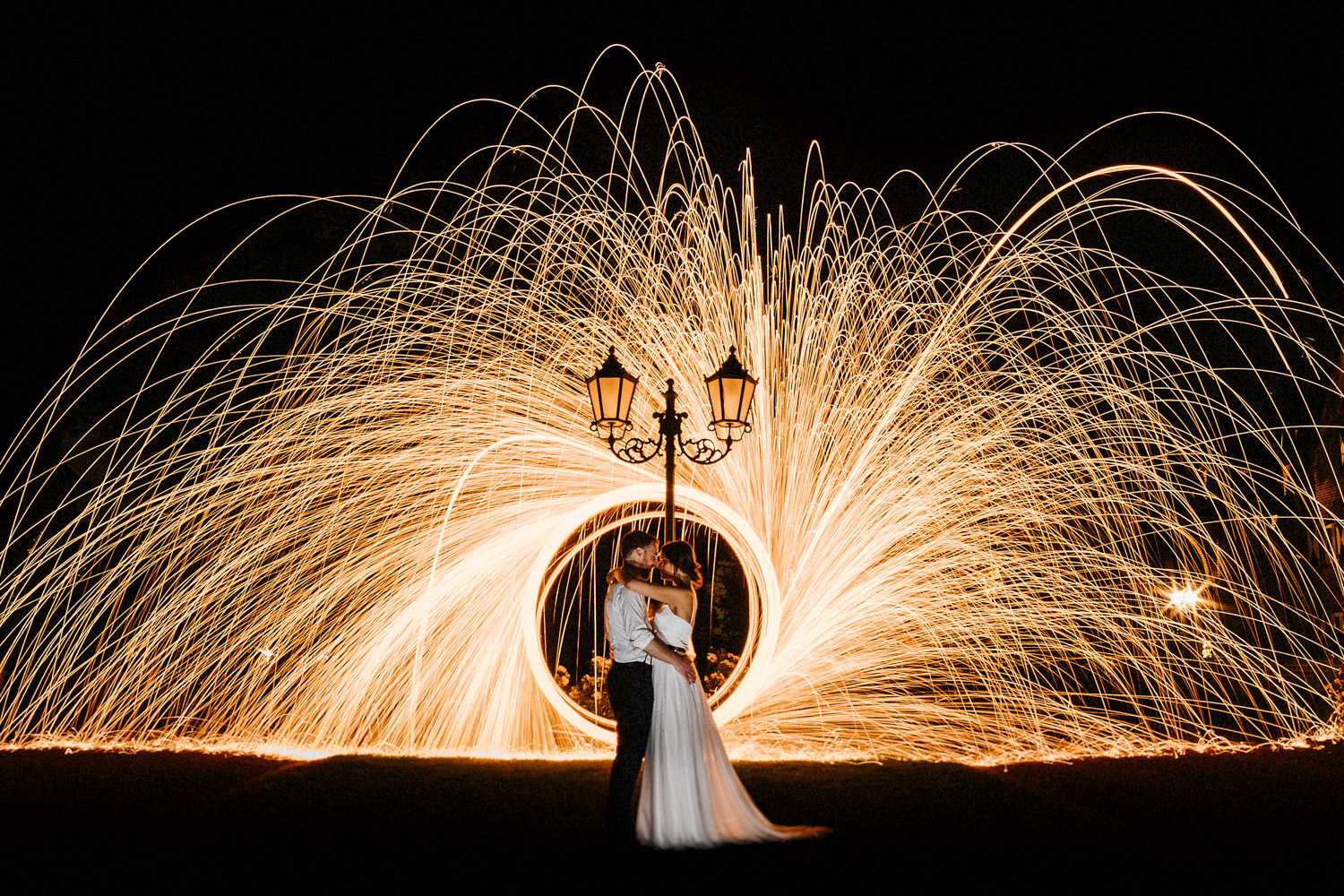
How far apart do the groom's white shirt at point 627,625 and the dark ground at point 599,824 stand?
103cm

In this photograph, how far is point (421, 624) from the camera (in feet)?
32.7

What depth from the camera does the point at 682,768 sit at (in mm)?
5406

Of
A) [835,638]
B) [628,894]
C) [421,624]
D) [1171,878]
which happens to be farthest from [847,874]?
[421,624]

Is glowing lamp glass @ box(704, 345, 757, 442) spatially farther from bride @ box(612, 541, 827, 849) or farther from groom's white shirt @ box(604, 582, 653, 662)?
groom's white shirt @ box(604, 582, 653, 662)

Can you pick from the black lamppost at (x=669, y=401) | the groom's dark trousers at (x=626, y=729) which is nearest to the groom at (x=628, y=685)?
the groom's dark trousers at (x=626, y=729)

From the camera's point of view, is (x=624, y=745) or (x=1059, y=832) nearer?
(x=624, y=745)

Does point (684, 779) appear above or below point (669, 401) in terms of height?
below

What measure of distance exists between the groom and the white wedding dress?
8 cm

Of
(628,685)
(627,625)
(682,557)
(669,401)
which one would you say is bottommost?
(628,685)

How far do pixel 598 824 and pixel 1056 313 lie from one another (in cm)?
680

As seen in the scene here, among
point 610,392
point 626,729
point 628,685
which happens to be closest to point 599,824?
point 626,729

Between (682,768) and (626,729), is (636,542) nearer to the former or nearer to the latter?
(626,729)

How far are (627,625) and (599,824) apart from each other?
1.61 meters

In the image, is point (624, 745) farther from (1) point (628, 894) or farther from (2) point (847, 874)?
(2) point (847, 874)
